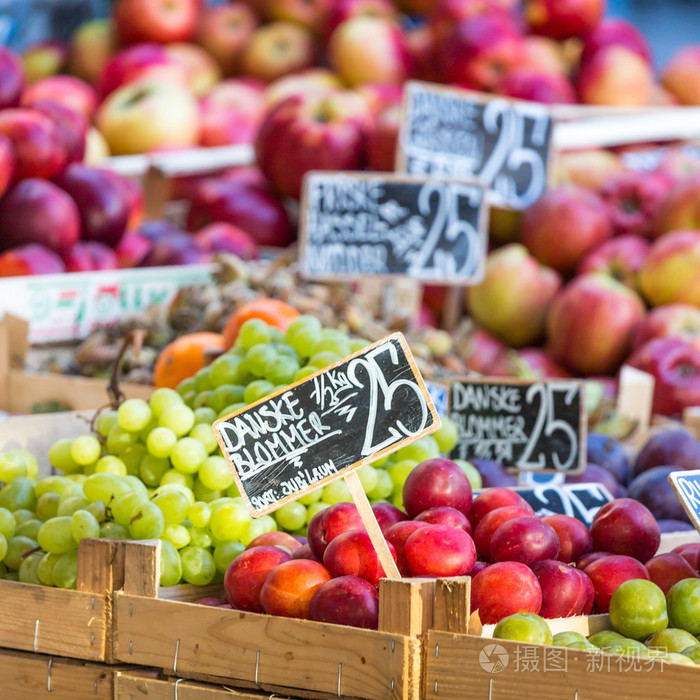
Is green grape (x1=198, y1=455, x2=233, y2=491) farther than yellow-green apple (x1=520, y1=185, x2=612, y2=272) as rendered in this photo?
No

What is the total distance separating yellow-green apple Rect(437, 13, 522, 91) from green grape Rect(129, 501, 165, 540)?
135 inches

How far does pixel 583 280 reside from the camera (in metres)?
3.53

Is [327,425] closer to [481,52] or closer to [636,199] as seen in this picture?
[636,199]

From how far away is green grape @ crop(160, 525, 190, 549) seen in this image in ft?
5.22

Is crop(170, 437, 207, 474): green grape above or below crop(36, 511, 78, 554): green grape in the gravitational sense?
above

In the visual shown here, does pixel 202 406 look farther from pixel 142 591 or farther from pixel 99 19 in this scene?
pixel 99 19

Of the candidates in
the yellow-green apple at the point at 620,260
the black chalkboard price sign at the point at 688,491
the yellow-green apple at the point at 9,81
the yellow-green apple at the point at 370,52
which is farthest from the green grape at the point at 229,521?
the yellow-green apple at the point at 370,52

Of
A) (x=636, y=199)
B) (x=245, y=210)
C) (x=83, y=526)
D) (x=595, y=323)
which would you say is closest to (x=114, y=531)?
(x=83, y=526)

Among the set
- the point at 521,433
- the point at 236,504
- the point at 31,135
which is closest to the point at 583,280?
the point at 521,433

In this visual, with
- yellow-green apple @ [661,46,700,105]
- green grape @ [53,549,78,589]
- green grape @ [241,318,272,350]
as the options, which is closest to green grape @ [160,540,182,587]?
green grape @ [53,549,78,589]

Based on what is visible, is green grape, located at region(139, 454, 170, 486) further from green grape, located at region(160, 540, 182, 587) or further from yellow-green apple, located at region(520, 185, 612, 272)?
yellow-green apple, located at region(520, 185, 612, 272)

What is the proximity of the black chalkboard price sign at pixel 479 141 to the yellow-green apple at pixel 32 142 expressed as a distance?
3.88 ft

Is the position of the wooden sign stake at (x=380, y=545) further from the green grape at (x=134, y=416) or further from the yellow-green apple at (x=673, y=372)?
the yellow-green apple at (x=673, y=372)

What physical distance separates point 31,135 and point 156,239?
0.61 metres
